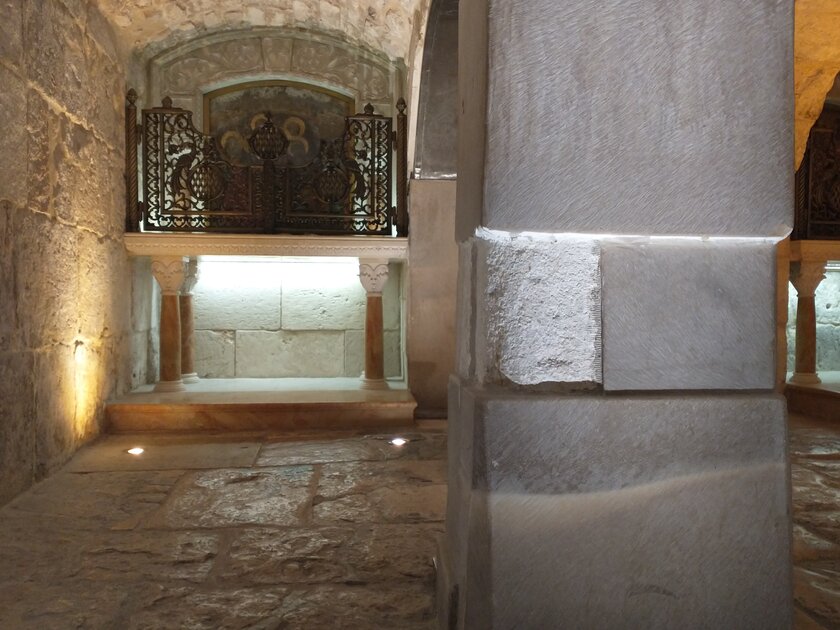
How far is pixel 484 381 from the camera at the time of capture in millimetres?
1330

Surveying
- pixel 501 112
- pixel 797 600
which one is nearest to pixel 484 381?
Result: pixel 501 112

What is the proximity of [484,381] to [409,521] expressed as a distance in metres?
1.41

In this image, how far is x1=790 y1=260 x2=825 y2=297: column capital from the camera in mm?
5676

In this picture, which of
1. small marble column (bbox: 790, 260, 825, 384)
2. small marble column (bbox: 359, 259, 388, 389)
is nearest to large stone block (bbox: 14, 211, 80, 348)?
small marble column (bbox: 359, 259, 388, 389)

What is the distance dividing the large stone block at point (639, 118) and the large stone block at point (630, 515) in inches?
16.3

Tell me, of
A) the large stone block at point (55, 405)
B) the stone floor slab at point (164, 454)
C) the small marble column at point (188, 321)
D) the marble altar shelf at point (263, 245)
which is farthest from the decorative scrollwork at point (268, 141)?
the stone floor slab at point (164, 454)

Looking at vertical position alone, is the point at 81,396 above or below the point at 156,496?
above

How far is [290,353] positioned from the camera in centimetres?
607

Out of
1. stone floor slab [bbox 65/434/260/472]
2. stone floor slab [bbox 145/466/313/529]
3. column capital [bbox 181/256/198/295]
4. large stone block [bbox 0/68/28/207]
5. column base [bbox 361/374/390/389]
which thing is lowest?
stone floor slab [bbox 65/434/260/472]

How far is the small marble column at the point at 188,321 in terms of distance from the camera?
5.42 meters

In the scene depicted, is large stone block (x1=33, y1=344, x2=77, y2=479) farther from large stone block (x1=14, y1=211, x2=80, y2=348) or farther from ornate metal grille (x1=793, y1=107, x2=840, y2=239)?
ornate metal grille (x1=793, y1=107, x2=840, y2=239)

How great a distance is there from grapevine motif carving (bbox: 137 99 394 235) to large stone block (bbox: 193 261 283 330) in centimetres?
86

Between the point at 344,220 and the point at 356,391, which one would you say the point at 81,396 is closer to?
the point at 356,391

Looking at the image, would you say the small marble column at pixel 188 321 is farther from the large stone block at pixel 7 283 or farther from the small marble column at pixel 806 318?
the small marble column at pixel 806 318
